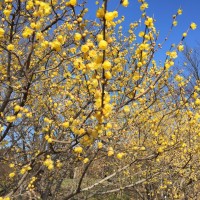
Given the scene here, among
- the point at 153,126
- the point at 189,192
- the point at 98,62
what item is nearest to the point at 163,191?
the point at 189,192

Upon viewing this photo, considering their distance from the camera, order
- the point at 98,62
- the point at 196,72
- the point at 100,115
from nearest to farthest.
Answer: the point at 98,62 < the point at 100,115 < the point at 196,72

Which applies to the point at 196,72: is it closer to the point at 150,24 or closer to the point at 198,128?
the point at 198,128

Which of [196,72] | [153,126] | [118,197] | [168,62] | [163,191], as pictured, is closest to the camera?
[168,62]

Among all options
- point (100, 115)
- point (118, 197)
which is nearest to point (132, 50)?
point (100, 115)

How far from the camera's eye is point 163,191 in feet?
26.9

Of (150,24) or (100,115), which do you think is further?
(150,24)

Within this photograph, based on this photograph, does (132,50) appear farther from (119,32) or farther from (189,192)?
(189,192)

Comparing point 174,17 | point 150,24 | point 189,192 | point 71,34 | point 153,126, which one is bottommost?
point 189,192

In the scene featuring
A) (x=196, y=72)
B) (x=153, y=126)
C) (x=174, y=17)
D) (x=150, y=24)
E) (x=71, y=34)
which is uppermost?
(x=196, y=72)

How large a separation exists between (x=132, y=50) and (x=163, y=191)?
397cm

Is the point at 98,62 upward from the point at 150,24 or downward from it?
downward

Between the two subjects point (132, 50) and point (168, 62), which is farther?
point (132, 50)

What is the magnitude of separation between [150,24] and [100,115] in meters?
1.14

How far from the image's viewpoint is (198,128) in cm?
496
